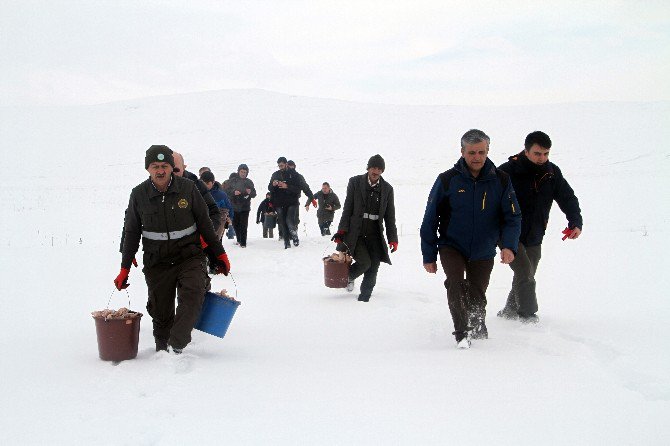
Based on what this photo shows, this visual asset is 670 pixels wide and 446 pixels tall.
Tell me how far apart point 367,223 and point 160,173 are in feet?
10.5

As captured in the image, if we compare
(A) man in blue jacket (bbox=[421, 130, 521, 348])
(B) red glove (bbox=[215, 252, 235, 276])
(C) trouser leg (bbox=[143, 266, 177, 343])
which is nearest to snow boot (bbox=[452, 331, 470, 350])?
(A) man in blue jacket (bbox=[421, 130, 521, 348])

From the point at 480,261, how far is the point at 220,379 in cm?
237

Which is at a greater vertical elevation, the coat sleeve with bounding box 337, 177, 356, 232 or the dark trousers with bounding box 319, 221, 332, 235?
the coat sleeve with bounding box 337, 177, 356, 232

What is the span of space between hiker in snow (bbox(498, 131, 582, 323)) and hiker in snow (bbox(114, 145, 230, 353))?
2953mm

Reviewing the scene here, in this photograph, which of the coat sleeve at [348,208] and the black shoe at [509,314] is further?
the coat sleeve at [348,208]

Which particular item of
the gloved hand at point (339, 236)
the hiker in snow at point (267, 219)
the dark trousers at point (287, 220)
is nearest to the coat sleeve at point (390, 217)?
the gloved hand at point (339, 236)

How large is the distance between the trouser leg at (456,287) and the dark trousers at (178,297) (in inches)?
81.1

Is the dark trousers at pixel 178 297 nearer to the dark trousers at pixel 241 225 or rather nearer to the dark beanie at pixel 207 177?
the dark beanie at pixel 207 177

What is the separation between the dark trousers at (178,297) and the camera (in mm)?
4520

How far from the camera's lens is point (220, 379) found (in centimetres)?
405

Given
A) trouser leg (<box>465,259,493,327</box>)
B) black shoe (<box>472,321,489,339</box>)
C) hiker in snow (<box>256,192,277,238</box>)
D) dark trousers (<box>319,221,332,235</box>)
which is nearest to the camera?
trouser leg (<box>465,259,493,327</box>)

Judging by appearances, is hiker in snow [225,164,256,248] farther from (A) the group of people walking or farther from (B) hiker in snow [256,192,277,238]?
(A) the group of people walking

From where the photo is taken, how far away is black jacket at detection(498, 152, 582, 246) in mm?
5660

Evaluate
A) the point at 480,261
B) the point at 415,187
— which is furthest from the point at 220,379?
the point at 415,187
